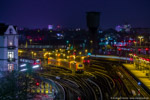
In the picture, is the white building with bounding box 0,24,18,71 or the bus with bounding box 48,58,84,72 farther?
the bus with bounding box 48,58,84,72

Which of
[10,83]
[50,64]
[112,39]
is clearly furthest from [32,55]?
[112,39]

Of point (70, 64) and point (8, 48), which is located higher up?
point (8, 48)

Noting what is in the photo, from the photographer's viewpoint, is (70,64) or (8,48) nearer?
(8,48)

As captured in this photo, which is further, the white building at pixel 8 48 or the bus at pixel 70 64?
the bus at pixel 70 64

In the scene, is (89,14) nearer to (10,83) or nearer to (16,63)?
(10,83)

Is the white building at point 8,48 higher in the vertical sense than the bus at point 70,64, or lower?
higher

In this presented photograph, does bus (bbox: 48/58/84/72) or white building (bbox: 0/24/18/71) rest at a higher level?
white building (bbox: 0/24/18/71)

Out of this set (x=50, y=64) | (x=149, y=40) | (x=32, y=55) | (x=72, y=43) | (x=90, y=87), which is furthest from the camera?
(x=72, y=43)

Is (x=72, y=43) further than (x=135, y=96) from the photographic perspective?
Yes
